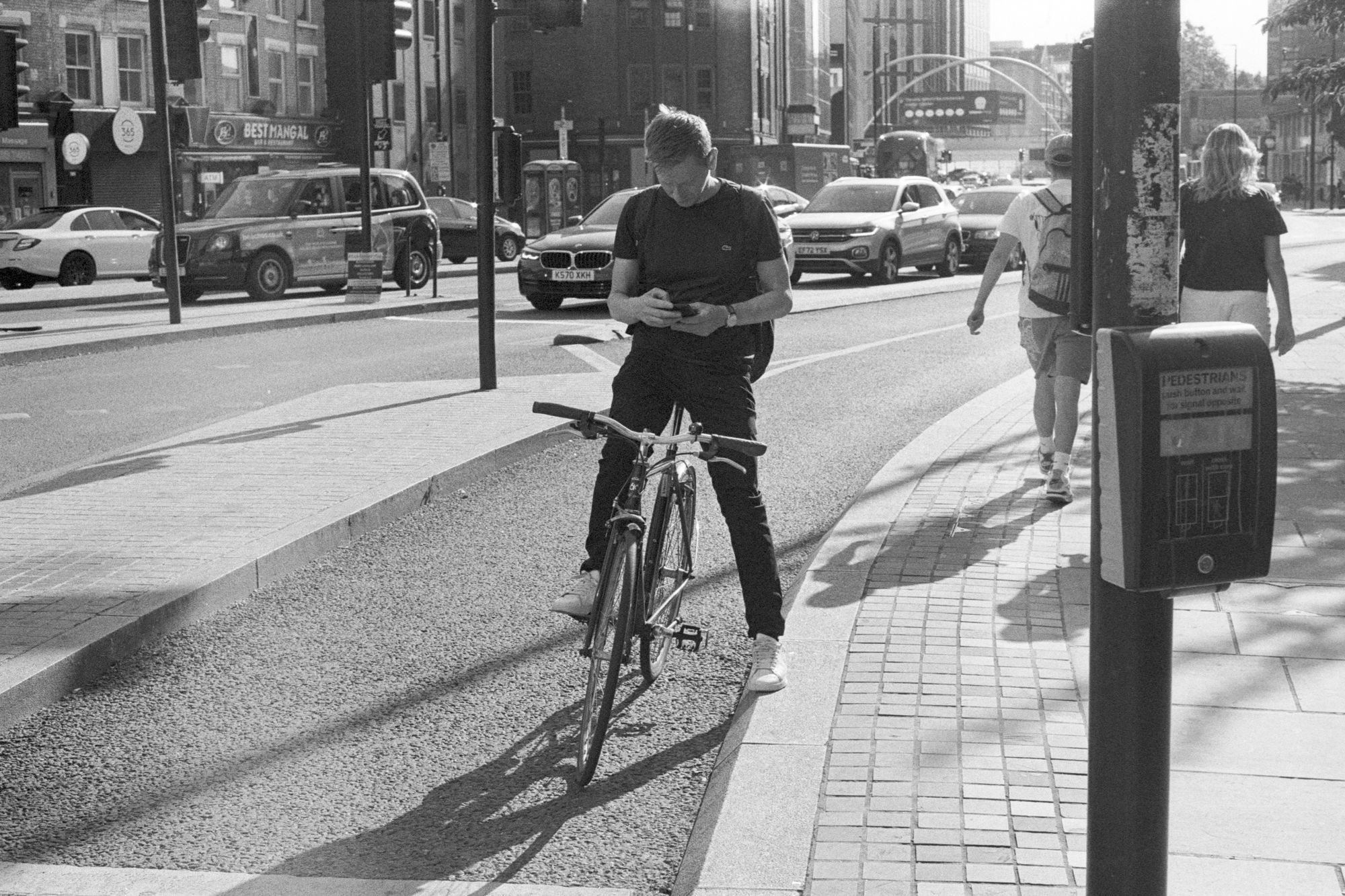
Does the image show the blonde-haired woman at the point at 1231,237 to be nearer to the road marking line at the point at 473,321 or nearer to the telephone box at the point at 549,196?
the road marking line at the point at 473,321

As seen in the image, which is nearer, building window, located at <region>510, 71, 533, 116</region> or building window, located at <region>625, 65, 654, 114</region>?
building window, located at <region>625, 65, 654, 114</region>

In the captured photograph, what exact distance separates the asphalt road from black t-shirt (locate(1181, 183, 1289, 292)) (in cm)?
208

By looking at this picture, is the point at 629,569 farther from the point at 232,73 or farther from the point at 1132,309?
the point at 232,73

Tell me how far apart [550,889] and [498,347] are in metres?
13.2

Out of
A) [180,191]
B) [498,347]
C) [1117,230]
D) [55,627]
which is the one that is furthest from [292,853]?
[180,191]

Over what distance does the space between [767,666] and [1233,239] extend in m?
3.96

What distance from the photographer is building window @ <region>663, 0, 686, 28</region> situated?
6512cm

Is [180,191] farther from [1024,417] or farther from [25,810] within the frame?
[25,810]

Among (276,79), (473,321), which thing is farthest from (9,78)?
(276,79)

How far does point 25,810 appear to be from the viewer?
4215mm

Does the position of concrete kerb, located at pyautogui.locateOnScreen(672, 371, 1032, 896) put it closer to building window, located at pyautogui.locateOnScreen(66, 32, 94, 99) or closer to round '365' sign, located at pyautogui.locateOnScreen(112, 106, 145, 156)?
round '365' sign, located at pyautogui.locateOnScreen(112, 106, 145, 156)

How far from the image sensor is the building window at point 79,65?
4162 cm

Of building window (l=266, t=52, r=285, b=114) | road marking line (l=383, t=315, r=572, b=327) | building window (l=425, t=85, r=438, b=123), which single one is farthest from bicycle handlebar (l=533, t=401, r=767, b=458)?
building window (l=425, t=85, r=438, b=123)

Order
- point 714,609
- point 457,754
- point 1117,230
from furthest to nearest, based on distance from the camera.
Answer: point 714,609
point 457,754
point 1117,230
